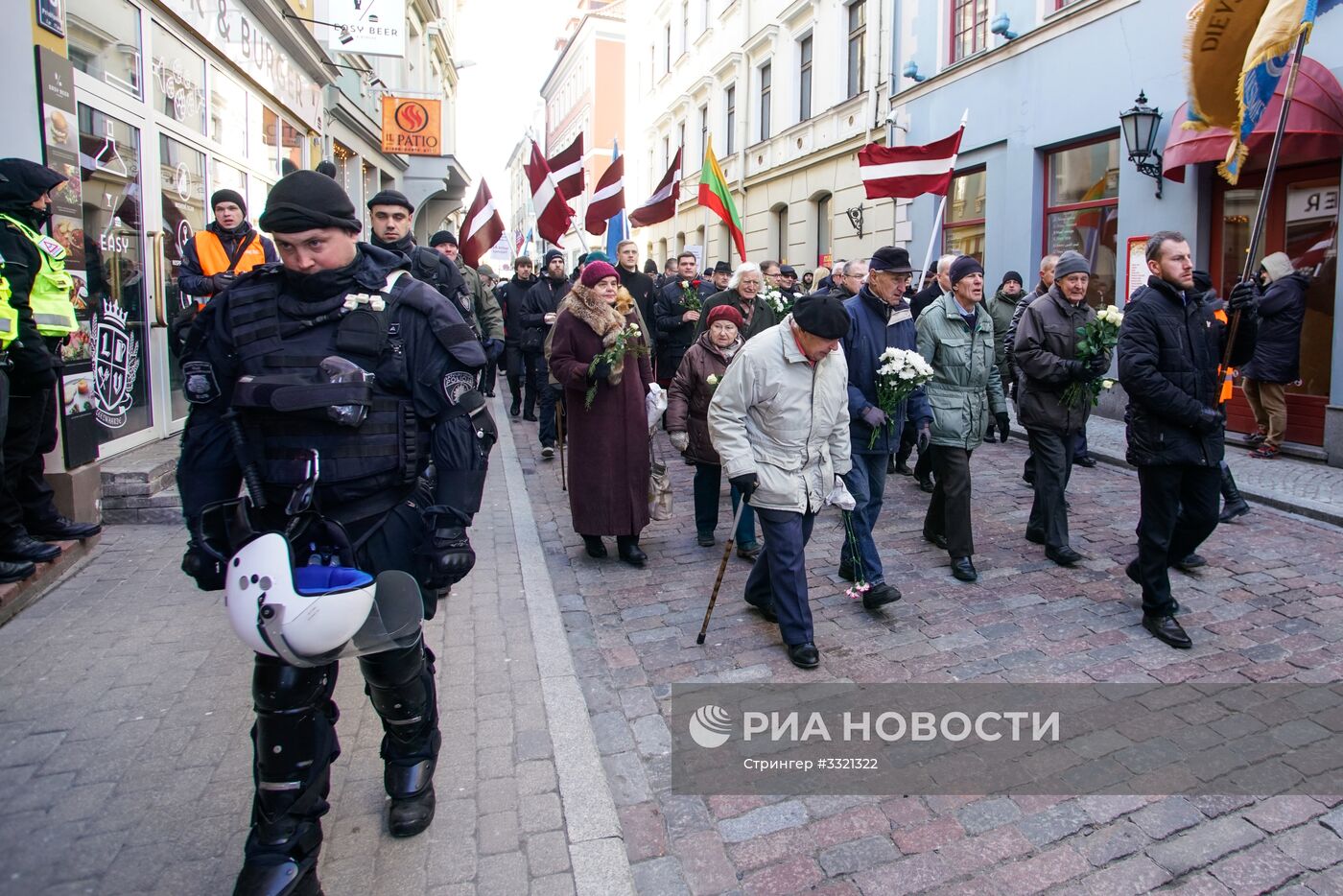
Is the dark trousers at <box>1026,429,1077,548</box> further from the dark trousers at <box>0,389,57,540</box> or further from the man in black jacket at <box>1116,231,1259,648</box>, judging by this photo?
the dark trousers at <box>0,389,57,540</box>

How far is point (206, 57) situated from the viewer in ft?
30.7

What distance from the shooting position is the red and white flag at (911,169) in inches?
359

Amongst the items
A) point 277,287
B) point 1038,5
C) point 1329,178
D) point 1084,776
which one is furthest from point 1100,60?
point 277,287

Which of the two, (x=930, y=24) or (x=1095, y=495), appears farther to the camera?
(x=930, y=24)

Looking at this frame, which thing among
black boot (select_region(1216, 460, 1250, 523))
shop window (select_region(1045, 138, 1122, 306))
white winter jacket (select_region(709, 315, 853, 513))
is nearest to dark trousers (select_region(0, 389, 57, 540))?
white winter jacket (select_region(709, 315, 853, 513))

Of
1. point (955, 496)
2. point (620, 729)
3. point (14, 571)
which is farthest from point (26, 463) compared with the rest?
point (955, 496)

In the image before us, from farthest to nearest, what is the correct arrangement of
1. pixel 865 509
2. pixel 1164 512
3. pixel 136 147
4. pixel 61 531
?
pixel 136 147
pixel 61 531
pixel 865 509
pixel 1164 512

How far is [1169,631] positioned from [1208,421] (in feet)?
3.42

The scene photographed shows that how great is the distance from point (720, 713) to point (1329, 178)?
915 cm

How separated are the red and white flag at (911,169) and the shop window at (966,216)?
618 cm

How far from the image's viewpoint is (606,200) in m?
11.4

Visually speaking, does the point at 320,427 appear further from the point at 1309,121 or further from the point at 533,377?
the point at 1309,121

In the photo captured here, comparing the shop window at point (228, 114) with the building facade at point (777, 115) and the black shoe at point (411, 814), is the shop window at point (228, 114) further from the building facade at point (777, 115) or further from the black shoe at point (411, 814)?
the black shoe at point (411, 814)

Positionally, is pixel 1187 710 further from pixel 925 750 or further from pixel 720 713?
pixel 720 713
